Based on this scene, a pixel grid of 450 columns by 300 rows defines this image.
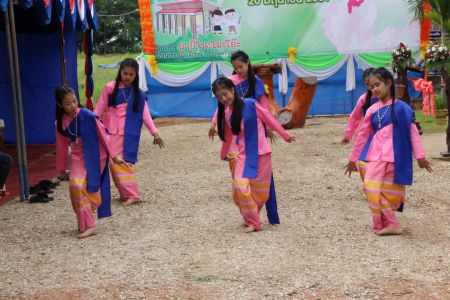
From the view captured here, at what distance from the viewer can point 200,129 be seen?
1781 centimetres

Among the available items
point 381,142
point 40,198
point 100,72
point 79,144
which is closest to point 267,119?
point 381,142

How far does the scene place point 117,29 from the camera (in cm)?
3488

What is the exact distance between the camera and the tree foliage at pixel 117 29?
113 feet

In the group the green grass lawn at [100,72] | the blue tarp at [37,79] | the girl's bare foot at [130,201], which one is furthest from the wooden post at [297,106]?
the green grass lawn at [100,72]

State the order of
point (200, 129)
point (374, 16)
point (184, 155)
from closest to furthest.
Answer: point (184, 155)
point (200, 129)
point (374, 16)

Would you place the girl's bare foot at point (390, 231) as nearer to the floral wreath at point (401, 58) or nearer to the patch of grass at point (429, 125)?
the floral wreath at point (401, 58)

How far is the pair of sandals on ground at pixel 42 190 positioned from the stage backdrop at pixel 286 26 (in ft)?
39.8

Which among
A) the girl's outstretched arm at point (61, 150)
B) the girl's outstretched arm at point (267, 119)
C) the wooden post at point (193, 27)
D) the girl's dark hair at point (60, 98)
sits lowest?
the girl's outstretched arm at point (61, 150)

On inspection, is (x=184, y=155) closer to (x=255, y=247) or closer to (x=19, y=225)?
(x=19, y=225)

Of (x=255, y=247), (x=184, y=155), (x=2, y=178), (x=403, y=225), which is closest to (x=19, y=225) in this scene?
(x=2, y=178)

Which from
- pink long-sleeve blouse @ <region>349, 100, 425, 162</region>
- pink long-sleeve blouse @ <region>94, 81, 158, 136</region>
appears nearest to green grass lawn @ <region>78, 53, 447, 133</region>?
pink long-sleeve blouse @ <region>94, 81, 158, 136</region>

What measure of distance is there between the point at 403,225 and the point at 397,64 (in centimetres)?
782

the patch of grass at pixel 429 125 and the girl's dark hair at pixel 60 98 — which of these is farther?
the patch of grass at pixel 429 125

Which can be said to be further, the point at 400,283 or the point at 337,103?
the point at 337,103
